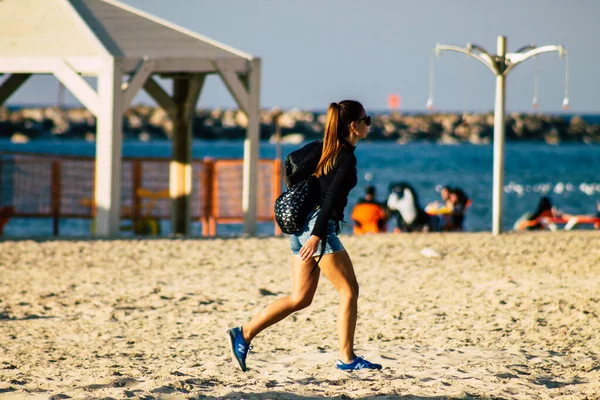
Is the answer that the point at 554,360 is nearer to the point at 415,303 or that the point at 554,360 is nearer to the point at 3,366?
the point at 415,303

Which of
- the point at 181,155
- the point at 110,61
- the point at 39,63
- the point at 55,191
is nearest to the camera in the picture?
the point at 110,61

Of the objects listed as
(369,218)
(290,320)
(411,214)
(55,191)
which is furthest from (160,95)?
(290,320)

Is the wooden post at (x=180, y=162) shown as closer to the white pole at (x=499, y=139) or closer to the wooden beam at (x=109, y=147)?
the wooden beam at (x=109, y=147)

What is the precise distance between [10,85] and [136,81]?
3.16 m

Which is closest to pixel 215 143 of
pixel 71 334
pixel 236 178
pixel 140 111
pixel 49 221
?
pixel 140 111

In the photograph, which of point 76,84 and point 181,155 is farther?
point 181,155

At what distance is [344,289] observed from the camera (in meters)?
5.64

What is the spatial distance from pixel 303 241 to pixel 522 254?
7.22m

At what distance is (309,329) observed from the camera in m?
7.88

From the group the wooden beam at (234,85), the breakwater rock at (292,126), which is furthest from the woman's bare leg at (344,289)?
the breakwater rock at (292,126)

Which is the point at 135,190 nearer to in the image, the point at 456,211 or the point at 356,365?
the point at 456,211

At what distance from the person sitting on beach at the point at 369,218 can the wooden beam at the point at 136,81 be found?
4.37 m

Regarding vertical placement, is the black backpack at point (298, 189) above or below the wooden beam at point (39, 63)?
below

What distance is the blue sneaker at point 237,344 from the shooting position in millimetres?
5953
